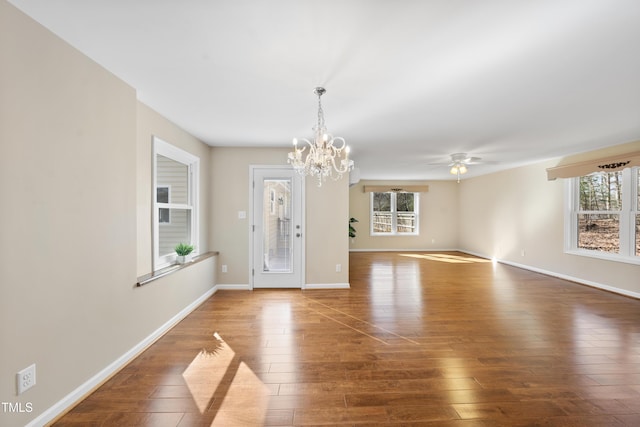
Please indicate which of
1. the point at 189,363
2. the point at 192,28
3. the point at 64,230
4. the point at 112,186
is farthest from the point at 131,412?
the point at 192,28

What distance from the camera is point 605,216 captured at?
466 centimetres

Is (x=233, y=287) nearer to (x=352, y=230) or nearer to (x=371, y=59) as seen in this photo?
(x=371, y=59)

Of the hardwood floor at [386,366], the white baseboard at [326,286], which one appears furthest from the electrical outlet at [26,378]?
the white baseboard at [326,286]

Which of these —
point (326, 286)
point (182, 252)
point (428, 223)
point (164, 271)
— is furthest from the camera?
point (428, 223)

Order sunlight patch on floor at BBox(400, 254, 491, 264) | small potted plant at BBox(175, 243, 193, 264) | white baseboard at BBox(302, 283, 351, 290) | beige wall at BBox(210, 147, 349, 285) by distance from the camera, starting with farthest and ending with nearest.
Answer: sunlight patch on floor at BBox(400, 254, 491, 264) < white baseboard at BBox(302, 283, 351, 290) < beige wall at BBox(210, 147, 349, 285) < small potted plant at BBox(175, 243, 193, 264)

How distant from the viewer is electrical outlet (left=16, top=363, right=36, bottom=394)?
1500 mm

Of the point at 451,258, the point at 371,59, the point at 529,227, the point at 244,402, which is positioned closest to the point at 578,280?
the point at 529,227

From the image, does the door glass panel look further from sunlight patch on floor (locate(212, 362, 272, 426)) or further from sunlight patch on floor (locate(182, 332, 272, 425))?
sunlight patch on floor (locate(212, 362, 272, 426))

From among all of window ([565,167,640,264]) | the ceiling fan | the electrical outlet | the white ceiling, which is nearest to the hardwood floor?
the electrical outlet

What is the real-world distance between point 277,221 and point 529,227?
5.47 m

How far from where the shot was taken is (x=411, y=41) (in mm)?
1742

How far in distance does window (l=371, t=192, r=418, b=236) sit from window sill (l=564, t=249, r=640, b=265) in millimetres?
4338

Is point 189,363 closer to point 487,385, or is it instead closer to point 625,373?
point 487,385

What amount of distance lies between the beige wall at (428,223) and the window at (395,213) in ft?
0.72
